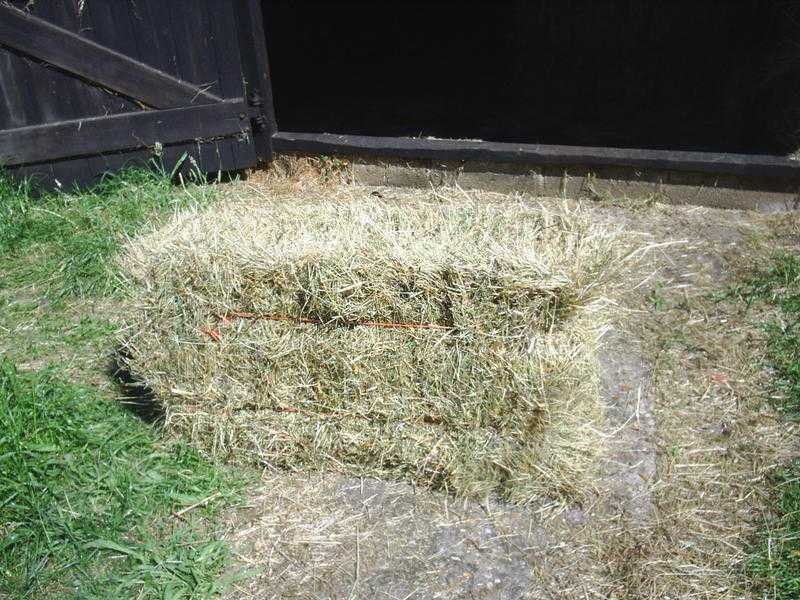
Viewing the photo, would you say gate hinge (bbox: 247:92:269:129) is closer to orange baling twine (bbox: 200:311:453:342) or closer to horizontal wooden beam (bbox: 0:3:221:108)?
horizontal wooden beam (bbox: 0:3:221:108)

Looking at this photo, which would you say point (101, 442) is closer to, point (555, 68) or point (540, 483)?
point (540, 483)

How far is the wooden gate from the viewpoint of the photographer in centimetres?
541

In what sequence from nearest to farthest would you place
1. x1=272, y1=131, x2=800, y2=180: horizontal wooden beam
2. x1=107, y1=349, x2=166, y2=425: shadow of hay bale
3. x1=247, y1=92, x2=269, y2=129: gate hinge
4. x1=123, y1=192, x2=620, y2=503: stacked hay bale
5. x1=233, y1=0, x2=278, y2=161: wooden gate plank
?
1. x1=123, y1=192, x2=620, y2=503: stacked hay bale
2. x1=107, y1=349, x2=166, y2=425: shadow of hay bale
3. x1=272, y1=131, x2=800, y2=180: horizontal wooden beam
4. x1=233, y1=0, x2=278, y2=161: wooden gate plank
5. x1=247, y1=92, x2=269, y2=129: gate hinge

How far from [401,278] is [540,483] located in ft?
3.28

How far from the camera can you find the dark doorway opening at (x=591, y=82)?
20.5 ft

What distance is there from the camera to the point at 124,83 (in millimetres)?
5637

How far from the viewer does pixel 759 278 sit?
14.6ft

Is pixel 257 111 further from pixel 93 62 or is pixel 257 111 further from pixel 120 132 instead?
pixel 93 62

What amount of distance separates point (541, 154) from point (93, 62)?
3401 millimetres

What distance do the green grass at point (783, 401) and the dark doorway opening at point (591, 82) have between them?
147 centimetres

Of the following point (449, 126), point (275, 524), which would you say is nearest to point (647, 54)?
point (449, 126)

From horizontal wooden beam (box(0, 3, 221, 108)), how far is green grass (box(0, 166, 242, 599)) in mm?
1759

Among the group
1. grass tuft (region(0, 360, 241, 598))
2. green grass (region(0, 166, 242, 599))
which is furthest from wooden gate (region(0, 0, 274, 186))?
grass tuft (region(0, 360, 241, 598))

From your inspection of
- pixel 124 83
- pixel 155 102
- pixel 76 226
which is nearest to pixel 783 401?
pixel 76 226
